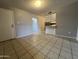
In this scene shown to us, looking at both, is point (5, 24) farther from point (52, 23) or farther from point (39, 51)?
point (52, 23)

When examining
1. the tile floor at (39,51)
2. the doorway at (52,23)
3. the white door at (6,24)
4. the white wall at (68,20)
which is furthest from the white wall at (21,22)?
the white wall at (68,20)

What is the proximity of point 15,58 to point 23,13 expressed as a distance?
→ 4399 millimetres

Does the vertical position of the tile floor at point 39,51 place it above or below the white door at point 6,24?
below

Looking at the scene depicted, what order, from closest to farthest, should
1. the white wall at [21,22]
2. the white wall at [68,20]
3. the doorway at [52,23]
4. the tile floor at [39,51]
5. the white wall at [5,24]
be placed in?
the tile floor at [39,51] < the white wall at [5,24] < the white wall at [68,20] < the white wall at [21,22] < the doorway at [52,23]

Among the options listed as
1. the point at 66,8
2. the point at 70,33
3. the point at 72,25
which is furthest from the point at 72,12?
the point at 70,33

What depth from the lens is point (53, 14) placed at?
641cm

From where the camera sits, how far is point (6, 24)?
395 cm

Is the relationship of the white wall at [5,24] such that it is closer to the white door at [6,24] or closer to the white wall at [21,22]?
the white door at [6,24]

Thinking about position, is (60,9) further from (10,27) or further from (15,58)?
(15,58)

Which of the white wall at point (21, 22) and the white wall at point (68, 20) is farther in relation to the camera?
the white wall at point (21, 22)

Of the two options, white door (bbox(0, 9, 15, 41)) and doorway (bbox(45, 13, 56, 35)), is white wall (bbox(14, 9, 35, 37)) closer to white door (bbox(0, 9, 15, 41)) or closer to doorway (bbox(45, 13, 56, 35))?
white door (bbox(0, 9, 15, 41))

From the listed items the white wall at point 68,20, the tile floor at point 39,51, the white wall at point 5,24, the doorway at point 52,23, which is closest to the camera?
the tile floor at point 39,51

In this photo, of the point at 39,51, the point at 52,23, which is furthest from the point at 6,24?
the point at 52,23

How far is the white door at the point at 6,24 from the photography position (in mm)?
3719
